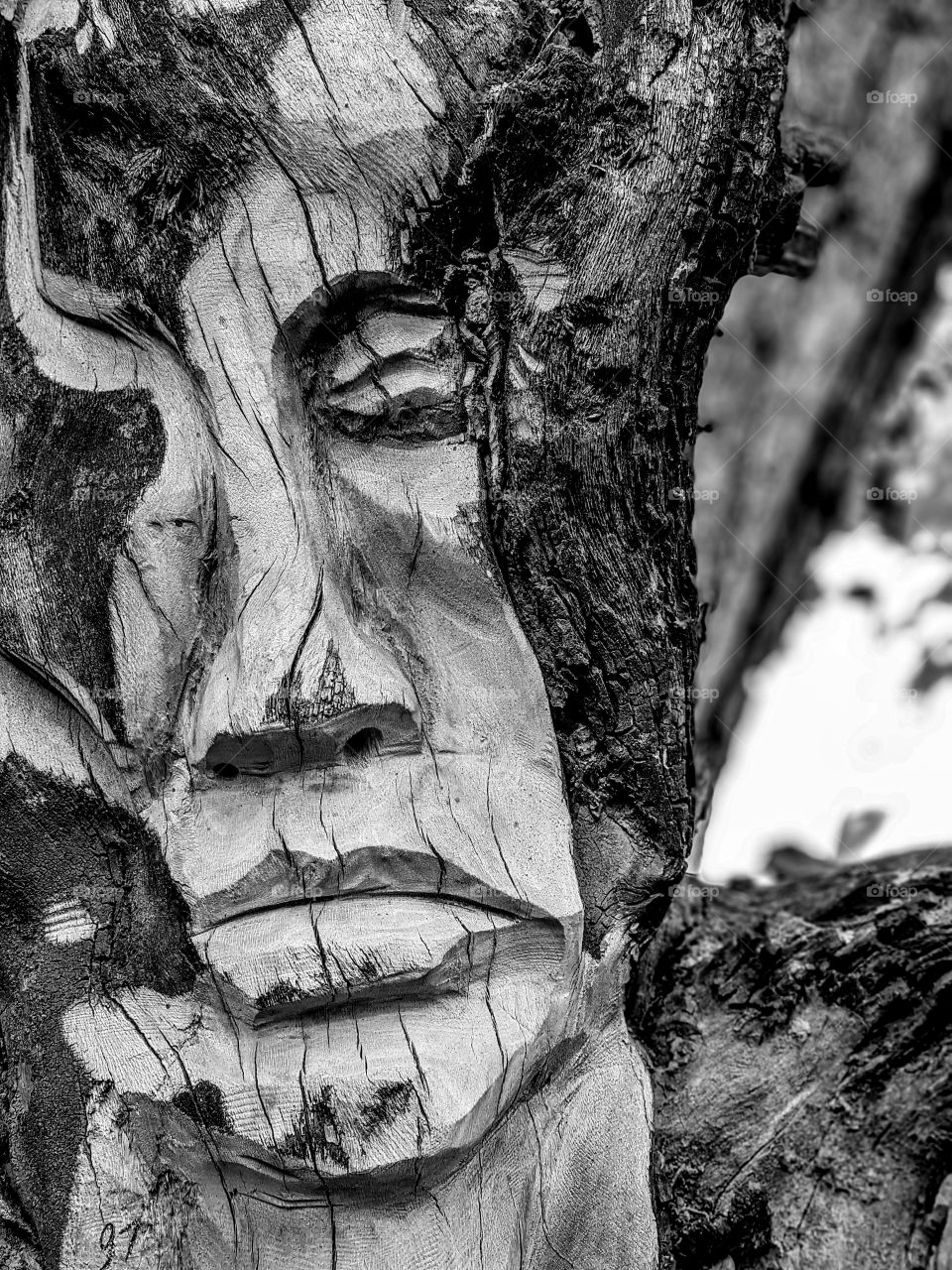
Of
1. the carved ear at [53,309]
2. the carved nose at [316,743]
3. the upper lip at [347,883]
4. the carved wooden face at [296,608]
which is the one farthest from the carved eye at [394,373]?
the upper lip at [347,883]

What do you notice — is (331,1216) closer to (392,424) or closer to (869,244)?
(392,424)

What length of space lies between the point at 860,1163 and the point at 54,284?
171cm

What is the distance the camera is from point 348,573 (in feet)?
5.01

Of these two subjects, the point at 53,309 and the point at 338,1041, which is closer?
the point at 338,1041

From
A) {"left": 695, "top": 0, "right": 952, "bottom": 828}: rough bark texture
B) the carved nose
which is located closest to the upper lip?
the carved nose

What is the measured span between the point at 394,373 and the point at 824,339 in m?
1.61

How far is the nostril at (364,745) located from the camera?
1.45 meters

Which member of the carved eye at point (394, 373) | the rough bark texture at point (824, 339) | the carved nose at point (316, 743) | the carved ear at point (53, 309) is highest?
the rough bark texture at point (824, 339)

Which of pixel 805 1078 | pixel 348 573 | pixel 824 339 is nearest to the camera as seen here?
pixel 348 573

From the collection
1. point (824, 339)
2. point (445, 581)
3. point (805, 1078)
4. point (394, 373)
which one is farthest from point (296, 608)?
point (824, 339)

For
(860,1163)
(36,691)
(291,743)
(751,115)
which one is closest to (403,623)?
(291,743)

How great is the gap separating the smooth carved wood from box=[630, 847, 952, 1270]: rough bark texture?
218 mm

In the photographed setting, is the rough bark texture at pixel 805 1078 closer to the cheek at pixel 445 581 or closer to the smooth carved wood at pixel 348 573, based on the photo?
the smooth carved wood at pixel 348 573

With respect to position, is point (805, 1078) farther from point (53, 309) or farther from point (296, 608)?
point (53, 309)
